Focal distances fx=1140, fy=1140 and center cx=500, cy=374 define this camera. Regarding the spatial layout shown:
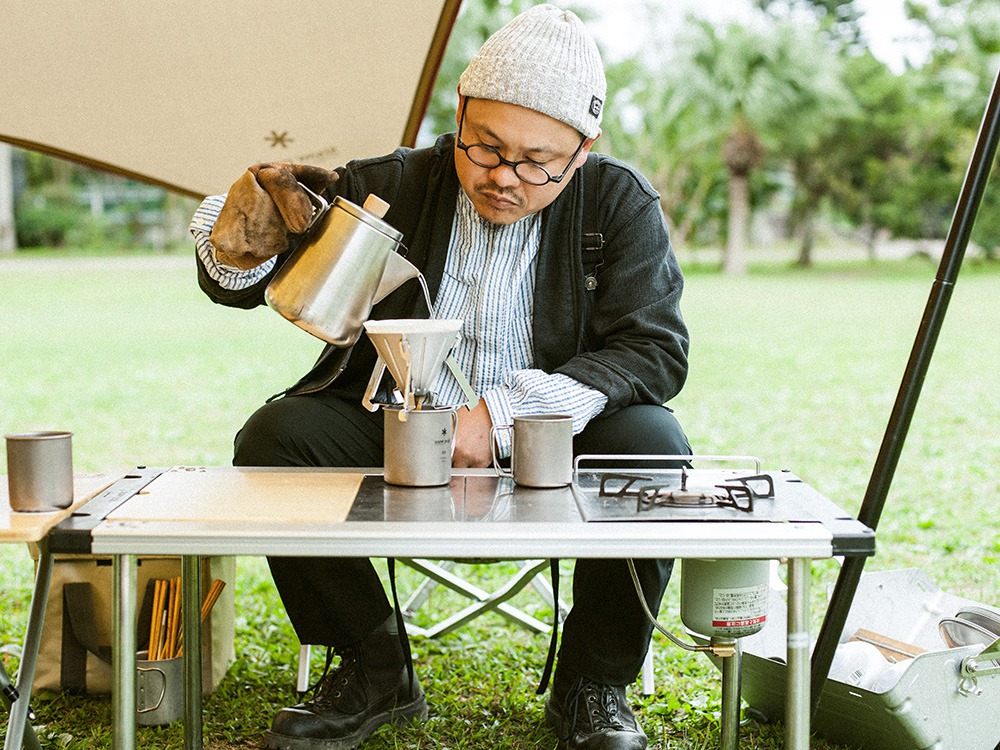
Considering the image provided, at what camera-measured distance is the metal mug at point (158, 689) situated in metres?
2.72

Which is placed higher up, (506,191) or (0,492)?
(506,191)

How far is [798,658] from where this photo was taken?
1864 mm

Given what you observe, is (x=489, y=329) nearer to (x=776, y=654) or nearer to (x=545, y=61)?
(x=545, y=61)

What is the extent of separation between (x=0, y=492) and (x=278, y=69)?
54.8 inches

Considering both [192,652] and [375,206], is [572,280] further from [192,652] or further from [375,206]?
[192,652]

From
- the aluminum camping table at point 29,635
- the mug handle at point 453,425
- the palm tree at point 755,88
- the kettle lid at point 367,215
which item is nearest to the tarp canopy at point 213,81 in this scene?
the kettle lid at point 367,215

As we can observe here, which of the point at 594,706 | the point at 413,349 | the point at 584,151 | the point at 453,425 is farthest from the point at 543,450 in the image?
the point at 584,151

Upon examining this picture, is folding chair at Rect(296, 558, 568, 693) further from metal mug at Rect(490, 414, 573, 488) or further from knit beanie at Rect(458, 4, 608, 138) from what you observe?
knit beanie at Rect(458, 4, 608, 138)

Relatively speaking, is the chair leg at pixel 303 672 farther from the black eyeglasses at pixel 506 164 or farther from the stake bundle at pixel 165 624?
the black eyeglasses at pixel 506 164

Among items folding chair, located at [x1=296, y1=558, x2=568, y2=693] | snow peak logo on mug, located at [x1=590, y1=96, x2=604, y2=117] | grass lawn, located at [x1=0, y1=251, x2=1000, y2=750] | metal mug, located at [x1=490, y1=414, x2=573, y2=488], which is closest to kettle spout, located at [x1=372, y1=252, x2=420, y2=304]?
metal mug, located at [x1=490, y1=414, x2=573, y2=488]

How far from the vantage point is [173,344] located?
11.9m

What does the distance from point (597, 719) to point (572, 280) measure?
986 mm

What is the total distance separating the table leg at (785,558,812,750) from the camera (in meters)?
1.87

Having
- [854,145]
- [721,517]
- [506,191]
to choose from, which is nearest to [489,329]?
[506,191]
